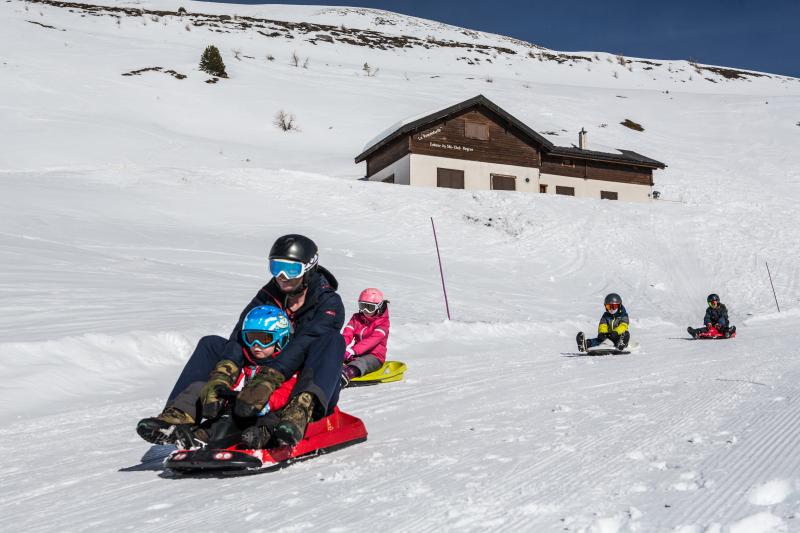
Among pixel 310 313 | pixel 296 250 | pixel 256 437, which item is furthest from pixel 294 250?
pixel 256 437

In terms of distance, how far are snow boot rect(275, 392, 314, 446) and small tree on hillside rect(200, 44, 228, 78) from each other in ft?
188

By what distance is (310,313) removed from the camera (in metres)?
5.27

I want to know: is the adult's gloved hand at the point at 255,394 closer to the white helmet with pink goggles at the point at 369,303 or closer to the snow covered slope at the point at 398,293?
the snow covered slope at the point at 398,293

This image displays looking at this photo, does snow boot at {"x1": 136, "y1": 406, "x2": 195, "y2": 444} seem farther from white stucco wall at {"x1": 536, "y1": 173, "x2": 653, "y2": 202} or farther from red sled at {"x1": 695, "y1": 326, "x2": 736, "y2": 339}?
white stucco wall at {"x1": 536, "y1": 173, "x2": 653, "y2": 202}

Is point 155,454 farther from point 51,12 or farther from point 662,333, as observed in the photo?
point 51,12

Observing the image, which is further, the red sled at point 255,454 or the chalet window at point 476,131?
the chalet window at point 476,131

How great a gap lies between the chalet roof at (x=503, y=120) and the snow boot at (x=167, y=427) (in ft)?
111

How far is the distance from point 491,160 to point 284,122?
16904mm

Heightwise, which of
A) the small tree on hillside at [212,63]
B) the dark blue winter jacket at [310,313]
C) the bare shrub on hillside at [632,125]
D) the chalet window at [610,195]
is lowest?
the dark blue winter jacket at [310,313]

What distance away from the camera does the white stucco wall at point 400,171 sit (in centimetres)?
3809

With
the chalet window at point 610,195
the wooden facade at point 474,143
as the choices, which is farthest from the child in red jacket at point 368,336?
the chalet window at point 610,195

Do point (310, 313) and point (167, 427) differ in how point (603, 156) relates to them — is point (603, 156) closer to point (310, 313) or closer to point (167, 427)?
point (310, 313)

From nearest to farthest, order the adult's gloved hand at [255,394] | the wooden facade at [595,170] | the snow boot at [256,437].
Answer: the snow boot at [256,437], the adult's gloved hand at [255,394], the wooden facade at [595,170]

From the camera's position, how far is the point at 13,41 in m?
58.3
